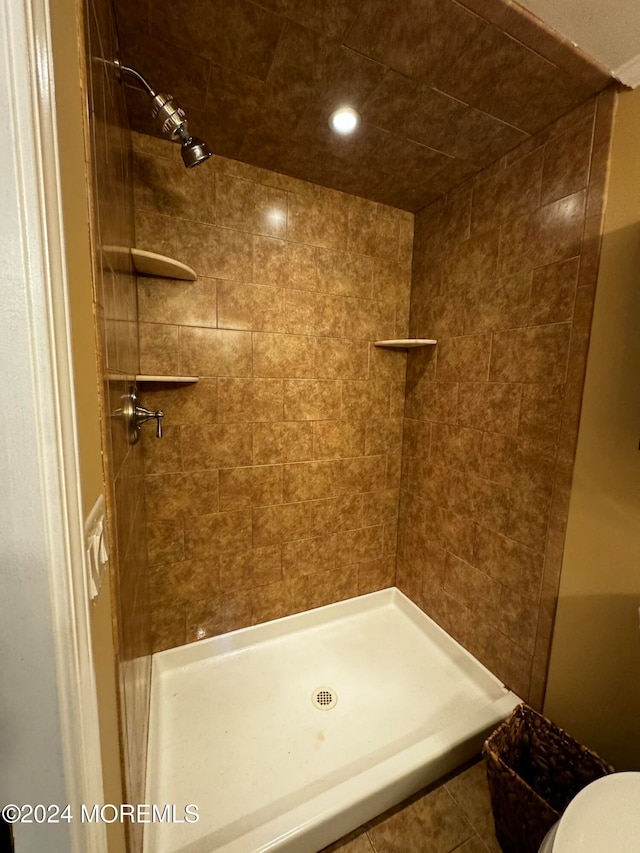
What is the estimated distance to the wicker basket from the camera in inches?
35.8

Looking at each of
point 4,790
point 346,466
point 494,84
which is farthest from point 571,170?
point 4,790

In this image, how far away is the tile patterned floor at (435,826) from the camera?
1.02 metres

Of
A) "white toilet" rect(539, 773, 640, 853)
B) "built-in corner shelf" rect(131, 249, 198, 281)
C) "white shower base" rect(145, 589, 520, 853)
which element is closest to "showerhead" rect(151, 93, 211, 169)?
"built-in corner shelf" rect(131, 249, 198, 281)

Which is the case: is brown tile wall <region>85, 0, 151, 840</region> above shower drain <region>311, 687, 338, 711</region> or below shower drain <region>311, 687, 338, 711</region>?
above

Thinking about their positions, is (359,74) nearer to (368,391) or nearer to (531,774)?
(368,391)

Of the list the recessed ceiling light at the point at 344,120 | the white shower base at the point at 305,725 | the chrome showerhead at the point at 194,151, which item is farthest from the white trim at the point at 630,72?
the white shower base at the point at 305,725

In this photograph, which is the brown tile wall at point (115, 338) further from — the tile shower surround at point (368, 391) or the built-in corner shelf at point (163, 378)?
the tile shower surround at point (368, 391)

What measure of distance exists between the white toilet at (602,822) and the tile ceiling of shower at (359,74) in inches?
71.9

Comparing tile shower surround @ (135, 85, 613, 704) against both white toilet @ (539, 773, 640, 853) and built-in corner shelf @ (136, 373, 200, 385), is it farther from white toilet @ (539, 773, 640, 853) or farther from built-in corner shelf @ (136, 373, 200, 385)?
white toilet @ (539, 773, 640, 853)

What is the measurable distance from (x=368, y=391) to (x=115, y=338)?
1.31 m

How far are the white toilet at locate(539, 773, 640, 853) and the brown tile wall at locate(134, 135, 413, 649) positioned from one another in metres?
1.29

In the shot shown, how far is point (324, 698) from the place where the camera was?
1.45 meters

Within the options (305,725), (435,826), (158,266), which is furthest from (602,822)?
(158,266)

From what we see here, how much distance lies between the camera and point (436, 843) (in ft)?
3.36
